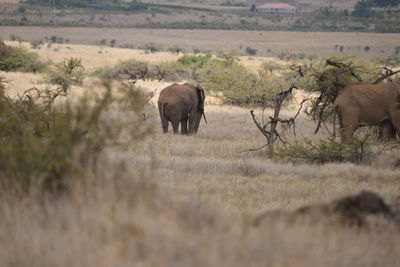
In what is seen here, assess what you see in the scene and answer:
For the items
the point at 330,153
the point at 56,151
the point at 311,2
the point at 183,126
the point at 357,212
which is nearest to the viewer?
the point at 357,212

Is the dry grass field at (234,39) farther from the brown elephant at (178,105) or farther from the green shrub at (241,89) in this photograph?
the brown elephant at (178,105)

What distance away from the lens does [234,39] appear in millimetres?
99188

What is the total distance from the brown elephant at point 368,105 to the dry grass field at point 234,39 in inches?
2609

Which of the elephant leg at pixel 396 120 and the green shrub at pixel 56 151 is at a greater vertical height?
the green shrub at pixel 56 151

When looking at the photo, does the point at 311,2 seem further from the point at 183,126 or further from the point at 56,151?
the point at 56,151

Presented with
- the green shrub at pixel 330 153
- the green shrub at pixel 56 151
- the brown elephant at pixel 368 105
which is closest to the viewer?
the green shrub at pixel 56 151

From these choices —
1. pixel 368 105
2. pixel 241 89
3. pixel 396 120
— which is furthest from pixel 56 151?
pixel 241 89

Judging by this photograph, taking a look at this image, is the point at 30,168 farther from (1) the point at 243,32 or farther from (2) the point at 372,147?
(1) the point at 243,32

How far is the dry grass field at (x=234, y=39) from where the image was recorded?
276ft

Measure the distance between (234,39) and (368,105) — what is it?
86.5 metres

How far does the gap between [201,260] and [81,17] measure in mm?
119022

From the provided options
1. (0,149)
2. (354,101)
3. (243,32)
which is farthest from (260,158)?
(243,32)

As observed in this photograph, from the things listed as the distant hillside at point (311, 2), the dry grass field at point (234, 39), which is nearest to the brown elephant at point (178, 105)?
the dry grass field at point (234, 39)

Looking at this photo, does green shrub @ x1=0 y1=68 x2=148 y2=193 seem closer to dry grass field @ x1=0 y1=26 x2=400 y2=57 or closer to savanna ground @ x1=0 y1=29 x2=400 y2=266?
savanna ground @ x1=0 y1=29 x2=400 y2=266
